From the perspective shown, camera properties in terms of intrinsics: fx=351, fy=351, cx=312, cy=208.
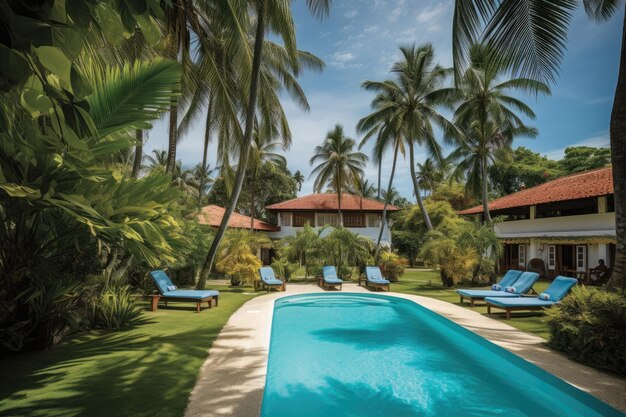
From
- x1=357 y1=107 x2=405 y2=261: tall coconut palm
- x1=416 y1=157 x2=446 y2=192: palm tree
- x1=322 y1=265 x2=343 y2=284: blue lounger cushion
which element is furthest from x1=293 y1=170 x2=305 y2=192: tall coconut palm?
x1=322 y1=265 x2=343 y2=284: blue lounger cushion

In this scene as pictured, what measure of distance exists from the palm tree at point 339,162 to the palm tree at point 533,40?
66.9 feet

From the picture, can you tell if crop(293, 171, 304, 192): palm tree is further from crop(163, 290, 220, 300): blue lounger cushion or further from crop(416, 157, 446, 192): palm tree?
crop(163, 290, 220, 300): blue lounger cushion

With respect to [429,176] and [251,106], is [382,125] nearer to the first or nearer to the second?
[251,106]

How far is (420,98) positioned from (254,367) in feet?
59.3

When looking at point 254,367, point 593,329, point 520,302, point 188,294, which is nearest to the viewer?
point 254,367

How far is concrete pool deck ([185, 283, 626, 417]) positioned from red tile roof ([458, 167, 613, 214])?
1119 cm

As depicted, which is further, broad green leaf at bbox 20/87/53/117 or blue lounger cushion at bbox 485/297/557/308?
blue lounger cushion at bbox 485/297/557/308

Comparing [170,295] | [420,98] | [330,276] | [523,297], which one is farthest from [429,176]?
[170,295]

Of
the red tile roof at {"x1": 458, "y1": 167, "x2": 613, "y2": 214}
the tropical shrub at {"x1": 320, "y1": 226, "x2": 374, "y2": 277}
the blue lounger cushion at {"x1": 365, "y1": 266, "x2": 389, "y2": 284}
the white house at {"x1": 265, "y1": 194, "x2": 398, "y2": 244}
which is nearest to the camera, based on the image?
the blue lounger cushion at {"x1": 365, "y1": 266, "x2": 389, "y2": 284}

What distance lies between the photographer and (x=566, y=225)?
1775cm

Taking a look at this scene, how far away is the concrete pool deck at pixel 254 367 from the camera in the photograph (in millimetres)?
3832

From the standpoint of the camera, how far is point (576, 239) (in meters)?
16.6

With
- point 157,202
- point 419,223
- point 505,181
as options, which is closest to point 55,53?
point 157,202

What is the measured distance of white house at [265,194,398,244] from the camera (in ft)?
90.7
